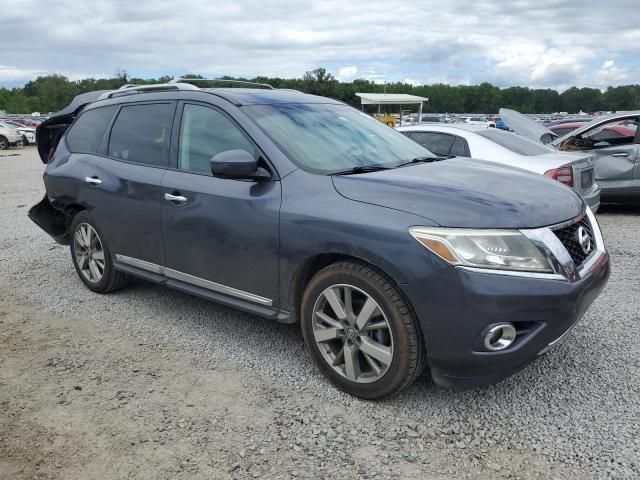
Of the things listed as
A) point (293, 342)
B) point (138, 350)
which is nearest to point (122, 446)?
point (138, 350)

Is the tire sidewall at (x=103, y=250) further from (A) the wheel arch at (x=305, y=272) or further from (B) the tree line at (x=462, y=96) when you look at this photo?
(B) the tree line at (x=462, y=96)

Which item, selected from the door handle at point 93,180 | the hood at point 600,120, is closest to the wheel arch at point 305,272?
the door handle at point 93,180

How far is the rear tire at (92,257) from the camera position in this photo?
15.7 ft

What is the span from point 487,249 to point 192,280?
2.14 metres

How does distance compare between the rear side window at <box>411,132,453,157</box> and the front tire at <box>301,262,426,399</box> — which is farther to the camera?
the rear side window at <box>411,132,453,157</box>

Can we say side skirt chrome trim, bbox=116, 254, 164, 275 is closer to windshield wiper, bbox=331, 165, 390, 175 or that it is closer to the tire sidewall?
the tire sidewall

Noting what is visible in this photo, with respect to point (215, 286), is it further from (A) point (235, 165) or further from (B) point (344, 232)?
(B) point (344, 232)

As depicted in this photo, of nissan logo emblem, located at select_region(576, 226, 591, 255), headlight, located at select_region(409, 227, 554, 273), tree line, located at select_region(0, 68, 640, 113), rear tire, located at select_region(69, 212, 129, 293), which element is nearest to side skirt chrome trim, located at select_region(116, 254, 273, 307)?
rear tire, located at select_region(69, 212, 129, 293)

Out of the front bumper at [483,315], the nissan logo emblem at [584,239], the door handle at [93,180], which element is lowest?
the front bumper at [483,315]

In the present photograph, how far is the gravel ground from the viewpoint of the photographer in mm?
2621

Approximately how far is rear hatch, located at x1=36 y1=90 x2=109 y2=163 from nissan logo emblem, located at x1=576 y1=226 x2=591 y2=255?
14.4 ft

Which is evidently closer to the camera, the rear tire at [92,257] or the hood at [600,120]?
the rear tire at [92,257]

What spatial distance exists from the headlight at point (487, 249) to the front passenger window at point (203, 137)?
1.53 meters

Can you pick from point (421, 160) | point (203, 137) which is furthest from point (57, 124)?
point (421, 160)
